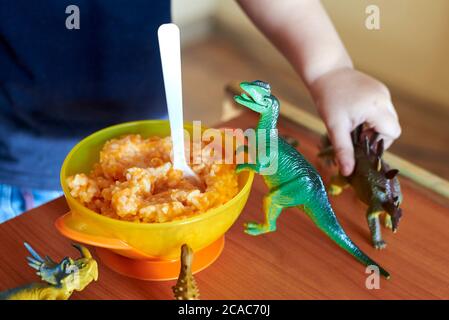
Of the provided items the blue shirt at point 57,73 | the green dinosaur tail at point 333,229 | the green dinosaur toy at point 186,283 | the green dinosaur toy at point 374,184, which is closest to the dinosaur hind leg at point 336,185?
the green dinosaur toy at point 374,184

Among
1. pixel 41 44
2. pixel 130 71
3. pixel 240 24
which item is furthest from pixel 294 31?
pixel 240 24

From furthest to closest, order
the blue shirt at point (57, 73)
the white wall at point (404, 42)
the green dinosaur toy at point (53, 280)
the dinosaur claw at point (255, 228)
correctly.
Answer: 1. the white wall at point (404, 42)
2. the blue shirt at point (57, 73)
3. the dinosaur claw at point (255, 228)
4. the green dinosaur toy at point (53, 280)

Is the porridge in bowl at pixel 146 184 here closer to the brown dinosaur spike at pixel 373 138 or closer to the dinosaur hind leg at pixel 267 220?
the dinosaur hind leg at pixel 267 220

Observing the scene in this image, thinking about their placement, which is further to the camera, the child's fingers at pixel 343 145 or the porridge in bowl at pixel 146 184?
the child's fingers at pixel 343 145

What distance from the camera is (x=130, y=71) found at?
0.85 m

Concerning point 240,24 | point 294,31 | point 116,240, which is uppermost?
point 294,31

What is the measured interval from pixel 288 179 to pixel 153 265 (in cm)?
15

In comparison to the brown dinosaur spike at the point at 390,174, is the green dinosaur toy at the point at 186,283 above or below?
below

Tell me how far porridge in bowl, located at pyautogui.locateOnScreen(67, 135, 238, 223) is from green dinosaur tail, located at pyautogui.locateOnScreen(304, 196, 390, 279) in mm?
83

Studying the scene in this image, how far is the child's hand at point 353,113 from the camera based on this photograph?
2.08 feet

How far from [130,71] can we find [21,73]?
16 cm

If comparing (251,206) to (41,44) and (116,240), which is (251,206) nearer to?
(116,240)

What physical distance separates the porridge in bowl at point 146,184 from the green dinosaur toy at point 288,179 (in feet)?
0.12
